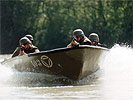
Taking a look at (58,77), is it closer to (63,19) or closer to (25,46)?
(25,46)

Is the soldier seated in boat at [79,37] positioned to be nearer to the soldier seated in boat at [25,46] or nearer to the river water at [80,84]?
the river water at [80,84]

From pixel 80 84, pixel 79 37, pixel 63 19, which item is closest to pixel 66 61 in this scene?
pixel 80 84

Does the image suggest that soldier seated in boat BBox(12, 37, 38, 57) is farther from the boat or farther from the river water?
the river water

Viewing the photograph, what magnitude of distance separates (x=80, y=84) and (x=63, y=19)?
31.0 meters

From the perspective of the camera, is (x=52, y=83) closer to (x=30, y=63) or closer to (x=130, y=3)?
(x=30, y=63)

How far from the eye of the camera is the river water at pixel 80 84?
9.59m

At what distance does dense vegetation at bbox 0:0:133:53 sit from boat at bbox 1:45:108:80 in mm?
27950

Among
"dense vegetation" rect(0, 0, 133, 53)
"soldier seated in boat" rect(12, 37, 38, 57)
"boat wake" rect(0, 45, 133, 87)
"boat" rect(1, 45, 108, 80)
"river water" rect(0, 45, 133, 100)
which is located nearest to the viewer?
"river water" rect(0, 45, 133, 100)

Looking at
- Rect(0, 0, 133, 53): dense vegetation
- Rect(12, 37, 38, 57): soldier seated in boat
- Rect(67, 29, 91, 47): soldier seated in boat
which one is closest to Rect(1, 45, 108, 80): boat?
Rect(12, 37, 38, 57): soldier seated in boat

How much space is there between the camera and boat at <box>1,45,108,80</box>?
11.0m

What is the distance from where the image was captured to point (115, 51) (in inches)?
561

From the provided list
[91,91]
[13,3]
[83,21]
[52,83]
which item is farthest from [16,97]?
[13,3]

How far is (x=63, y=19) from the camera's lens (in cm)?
4256

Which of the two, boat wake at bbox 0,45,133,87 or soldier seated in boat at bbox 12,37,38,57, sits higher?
soldier seated in boat at bbox 12,37,38,57
